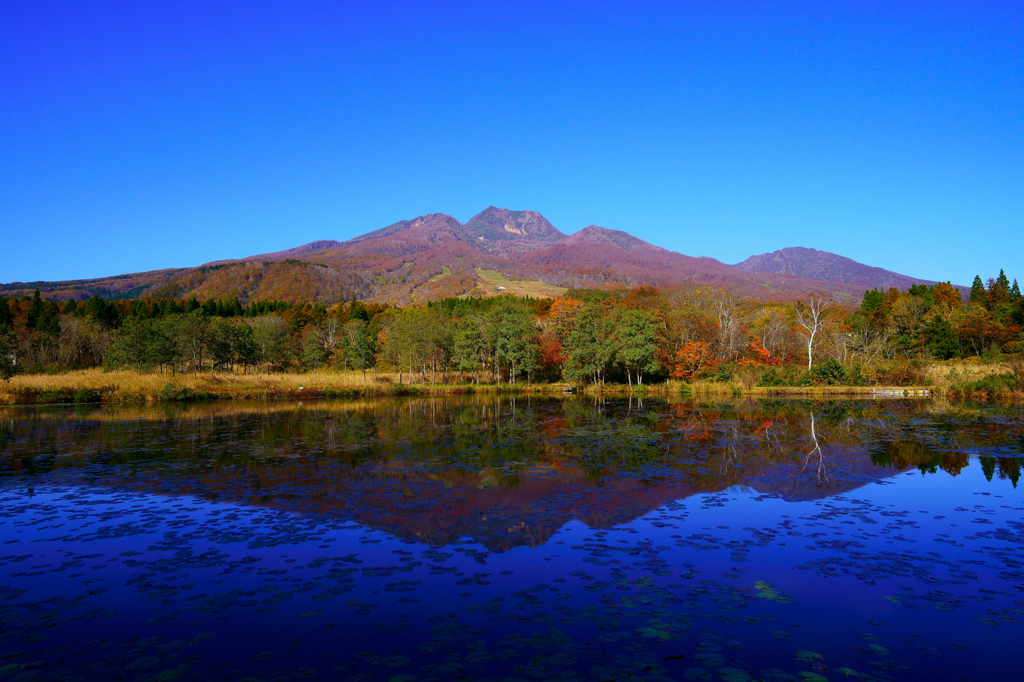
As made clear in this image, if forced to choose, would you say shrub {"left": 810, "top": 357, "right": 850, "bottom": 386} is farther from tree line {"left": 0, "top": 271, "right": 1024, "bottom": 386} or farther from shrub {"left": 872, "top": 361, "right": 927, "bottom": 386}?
shrub {"left": 872, "top": 361, "right": 927, "bottom": 386}

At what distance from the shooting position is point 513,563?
8547 mm

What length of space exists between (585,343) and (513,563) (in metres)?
43.5

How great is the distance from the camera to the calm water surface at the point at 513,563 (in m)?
5.84

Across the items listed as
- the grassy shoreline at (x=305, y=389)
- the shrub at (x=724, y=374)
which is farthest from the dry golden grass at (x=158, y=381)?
the shrub at (x=724, y=374)

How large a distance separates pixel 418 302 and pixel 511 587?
131 m

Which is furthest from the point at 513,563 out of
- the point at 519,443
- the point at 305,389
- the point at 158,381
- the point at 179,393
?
the point at 158,381

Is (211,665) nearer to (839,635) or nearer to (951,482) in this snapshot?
(839,635)

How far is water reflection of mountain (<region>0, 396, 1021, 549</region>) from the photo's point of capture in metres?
11.8

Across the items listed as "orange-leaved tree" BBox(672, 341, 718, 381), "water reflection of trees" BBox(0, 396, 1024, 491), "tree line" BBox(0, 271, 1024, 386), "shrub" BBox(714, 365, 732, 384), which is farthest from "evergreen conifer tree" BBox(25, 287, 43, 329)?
"shrub" BBox(714, 365, 732, 384)

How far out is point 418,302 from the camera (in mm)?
136000

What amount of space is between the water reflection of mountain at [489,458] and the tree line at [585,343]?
2119 centimetres

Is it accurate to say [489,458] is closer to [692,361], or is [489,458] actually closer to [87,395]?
[87,395]

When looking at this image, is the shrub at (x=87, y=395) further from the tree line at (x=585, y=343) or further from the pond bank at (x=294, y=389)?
the tree line at (x=585, y=343)

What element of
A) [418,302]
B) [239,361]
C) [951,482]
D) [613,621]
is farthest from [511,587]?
[418,302]
